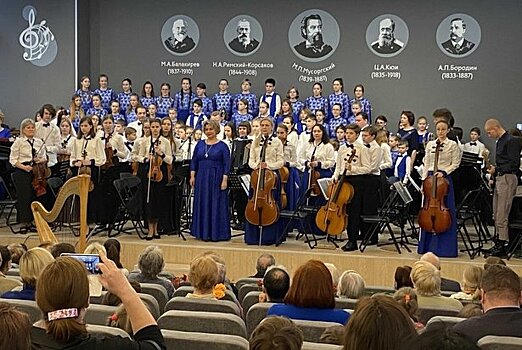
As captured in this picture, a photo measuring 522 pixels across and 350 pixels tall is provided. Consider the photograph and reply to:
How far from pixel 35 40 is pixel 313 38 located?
6.02 metres

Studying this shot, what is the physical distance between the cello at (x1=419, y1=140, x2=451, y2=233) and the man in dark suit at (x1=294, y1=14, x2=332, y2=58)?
24.4 feet

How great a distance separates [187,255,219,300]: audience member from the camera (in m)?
4.61

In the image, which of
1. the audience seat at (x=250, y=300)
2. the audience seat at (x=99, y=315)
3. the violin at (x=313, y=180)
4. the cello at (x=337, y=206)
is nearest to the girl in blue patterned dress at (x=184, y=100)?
the violin at (x=313, y=180)

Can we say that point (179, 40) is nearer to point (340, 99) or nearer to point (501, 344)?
point (340, 99)

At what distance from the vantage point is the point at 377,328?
220cm

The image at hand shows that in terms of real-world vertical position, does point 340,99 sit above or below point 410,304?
above

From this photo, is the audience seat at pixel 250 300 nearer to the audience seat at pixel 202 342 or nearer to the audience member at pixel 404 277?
the audience member at pixel 404 277

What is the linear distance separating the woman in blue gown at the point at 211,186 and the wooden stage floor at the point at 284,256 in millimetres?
225

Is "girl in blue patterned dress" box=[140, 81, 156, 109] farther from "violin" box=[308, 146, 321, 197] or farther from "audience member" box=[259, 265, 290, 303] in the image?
"audience member" box=[259, 265, 290, 303]

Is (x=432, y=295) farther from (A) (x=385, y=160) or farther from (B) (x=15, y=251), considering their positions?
(A) (x=385, y=160)

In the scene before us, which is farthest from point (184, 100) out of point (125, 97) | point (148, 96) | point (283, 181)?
point (283, 181)

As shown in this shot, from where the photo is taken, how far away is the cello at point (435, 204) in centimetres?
813

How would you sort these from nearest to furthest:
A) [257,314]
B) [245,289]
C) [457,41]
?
[257,314]
[245,289]
[457,41]

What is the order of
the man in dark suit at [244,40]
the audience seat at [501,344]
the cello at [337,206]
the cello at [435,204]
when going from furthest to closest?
the man in dark suit at [244,40], the cello at [337,206], the cello at [435,204], the audience seat at [501,344]
